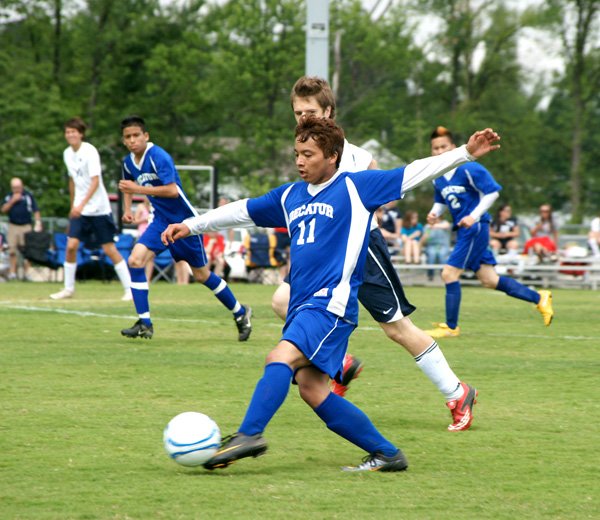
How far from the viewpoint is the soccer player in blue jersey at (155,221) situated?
1070cm

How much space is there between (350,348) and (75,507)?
6.06 meters

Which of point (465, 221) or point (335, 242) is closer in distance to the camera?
point (335, 242)

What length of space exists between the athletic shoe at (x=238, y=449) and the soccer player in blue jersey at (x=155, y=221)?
5594 millimetres

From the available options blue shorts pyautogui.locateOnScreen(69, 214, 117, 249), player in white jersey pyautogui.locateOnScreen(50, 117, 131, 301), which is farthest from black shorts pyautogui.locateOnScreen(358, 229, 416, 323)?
blue shorts pyautogui.locateOnScreen(69, 214, 117, 249)

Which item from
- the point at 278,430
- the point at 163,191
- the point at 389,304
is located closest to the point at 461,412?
the point at 389,304

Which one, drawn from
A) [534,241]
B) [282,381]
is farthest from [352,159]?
[534,241]

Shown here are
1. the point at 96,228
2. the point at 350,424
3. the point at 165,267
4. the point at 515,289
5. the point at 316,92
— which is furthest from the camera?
the point at 165,267

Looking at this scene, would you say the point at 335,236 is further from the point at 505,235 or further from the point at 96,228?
the point at 505,235

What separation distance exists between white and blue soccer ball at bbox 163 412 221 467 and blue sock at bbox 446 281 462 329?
671 cm

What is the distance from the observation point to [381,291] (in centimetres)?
667

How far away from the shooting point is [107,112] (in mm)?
45000

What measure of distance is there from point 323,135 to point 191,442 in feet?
4.85

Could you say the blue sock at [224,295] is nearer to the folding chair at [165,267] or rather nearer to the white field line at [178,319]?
the white field line at [178,319]

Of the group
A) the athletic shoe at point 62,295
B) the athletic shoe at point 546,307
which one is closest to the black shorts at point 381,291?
the athletic shoe at point 546,307
